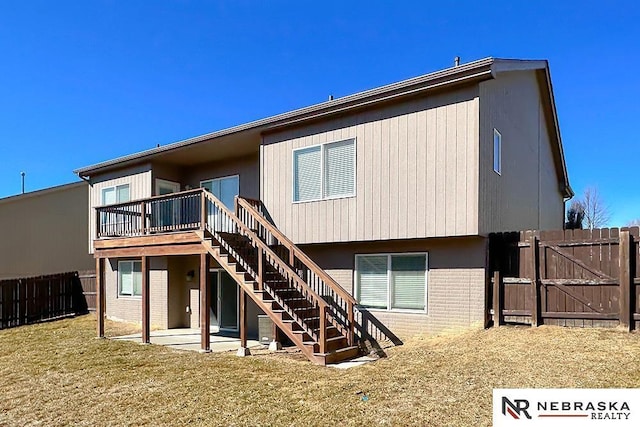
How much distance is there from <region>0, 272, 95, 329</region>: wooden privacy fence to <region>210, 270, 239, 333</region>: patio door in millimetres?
6645

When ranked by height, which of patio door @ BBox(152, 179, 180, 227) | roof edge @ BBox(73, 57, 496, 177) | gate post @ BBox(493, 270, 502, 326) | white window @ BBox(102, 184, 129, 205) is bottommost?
gate post @ BBox(493, 270, 502, 326)

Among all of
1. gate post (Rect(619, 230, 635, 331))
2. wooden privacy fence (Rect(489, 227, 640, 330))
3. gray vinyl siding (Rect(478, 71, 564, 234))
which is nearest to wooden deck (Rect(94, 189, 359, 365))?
wooden privacy fence (Rect(489, 227, 640, 330))

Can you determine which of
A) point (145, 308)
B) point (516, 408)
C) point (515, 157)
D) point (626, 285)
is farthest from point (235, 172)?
point (516, 408)

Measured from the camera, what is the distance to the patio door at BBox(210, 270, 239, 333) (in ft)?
44.8

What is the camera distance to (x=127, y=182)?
608 inches

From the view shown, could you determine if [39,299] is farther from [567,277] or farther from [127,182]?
[567,277]

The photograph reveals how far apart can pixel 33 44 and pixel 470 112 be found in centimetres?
1354

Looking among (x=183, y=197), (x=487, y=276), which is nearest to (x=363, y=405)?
(x=487, y=276)

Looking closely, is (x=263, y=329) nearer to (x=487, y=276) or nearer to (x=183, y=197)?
(x=183, y=197)

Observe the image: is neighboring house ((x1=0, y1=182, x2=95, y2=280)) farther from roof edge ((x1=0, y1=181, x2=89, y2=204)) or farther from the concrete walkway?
the concrete walkway

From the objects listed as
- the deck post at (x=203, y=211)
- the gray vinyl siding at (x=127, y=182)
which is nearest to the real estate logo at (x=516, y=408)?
the deck post at (x=203, y=211)

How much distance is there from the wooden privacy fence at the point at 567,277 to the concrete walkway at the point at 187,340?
18.4 feet

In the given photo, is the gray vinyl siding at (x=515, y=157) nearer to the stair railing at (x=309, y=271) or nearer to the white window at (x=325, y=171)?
the white window at (x=325, y=171)

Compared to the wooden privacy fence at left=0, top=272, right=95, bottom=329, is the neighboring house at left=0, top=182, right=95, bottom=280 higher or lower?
higher
